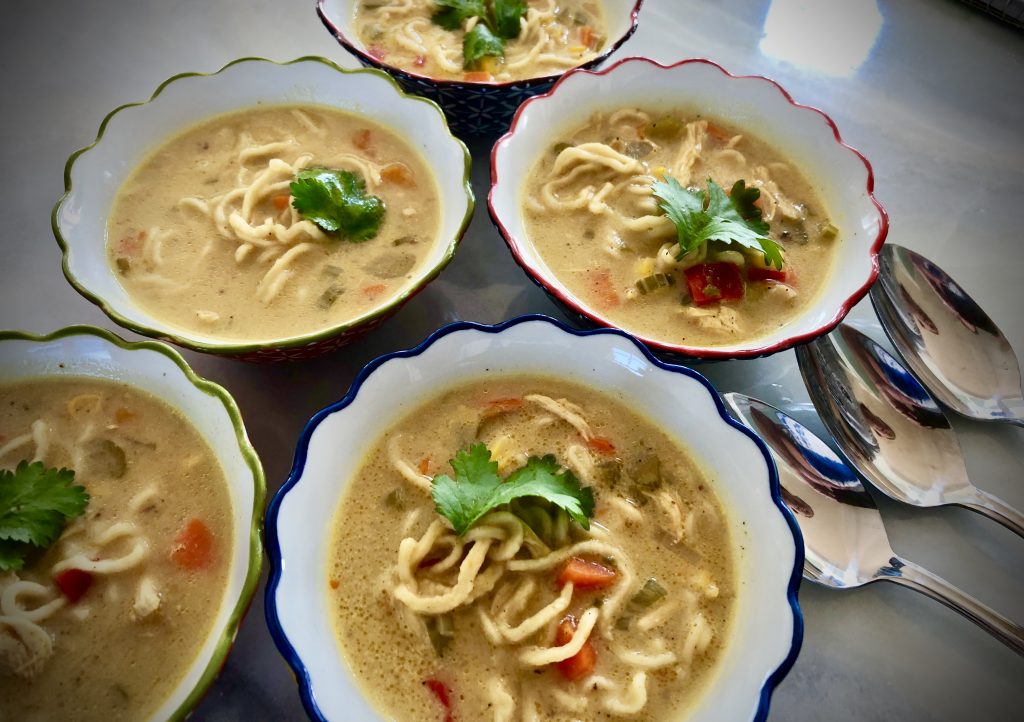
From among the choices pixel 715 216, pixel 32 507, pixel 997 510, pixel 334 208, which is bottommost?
pixel 32 507

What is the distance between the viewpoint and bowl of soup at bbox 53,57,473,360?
8.63 feet

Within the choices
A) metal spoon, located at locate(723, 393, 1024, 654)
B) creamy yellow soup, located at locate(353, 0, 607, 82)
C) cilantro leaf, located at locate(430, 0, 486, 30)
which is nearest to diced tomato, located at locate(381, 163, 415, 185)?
creamy yellow soup, located at locate(353, 0, 607, 82)

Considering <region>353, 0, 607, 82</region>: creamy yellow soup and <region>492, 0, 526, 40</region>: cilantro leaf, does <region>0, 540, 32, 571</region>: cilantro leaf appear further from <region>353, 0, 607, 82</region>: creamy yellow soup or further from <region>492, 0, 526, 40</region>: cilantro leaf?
<region>492, 0, 526, 40</region>: cilantro leaf

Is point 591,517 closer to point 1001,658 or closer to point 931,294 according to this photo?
point 1001,658

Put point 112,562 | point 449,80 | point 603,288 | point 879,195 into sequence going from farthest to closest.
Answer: point 879,195
point 449,80
point 603,288
point 112,562

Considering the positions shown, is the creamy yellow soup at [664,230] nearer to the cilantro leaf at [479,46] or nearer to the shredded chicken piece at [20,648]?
the cilantro leaf at [479,46]

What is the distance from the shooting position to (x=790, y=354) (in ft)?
9.77

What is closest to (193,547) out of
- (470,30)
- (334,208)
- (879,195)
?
(334,208)

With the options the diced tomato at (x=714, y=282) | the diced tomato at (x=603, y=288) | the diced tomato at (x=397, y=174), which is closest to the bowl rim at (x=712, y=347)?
the diced tomato at (x=603, y=288)

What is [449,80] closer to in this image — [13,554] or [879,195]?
[879,195]

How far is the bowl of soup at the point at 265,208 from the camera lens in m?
2.63

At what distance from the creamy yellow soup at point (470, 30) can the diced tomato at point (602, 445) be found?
214cm

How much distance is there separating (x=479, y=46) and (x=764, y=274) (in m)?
1.85

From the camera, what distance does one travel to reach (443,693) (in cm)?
193
